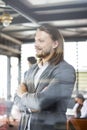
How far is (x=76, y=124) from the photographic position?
129cm

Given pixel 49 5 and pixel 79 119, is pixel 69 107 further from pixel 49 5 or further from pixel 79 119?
pixel 49 5

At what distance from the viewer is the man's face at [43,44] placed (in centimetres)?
130

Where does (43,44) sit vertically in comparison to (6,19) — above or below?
below

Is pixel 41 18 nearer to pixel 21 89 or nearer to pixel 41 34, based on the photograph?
pixel 41 34

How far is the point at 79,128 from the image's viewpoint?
130cm

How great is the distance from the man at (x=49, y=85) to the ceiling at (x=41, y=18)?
0.05 m

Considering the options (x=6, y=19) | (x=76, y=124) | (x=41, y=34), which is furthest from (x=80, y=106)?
(x=6, y=19)

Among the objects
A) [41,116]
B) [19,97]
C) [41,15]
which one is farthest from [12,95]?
[41,15]

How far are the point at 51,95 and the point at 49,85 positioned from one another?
50mm

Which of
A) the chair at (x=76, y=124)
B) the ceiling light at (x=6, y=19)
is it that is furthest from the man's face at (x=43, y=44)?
the chair at (x=76, y=124)

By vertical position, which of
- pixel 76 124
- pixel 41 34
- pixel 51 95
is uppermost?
pixel 41 34

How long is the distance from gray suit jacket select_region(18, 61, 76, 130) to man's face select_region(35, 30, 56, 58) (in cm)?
7

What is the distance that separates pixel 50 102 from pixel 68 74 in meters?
0.16

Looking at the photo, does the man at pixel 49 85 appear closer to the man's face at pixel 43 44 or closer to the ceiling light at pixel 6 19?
the man's face at pixel 43 44
